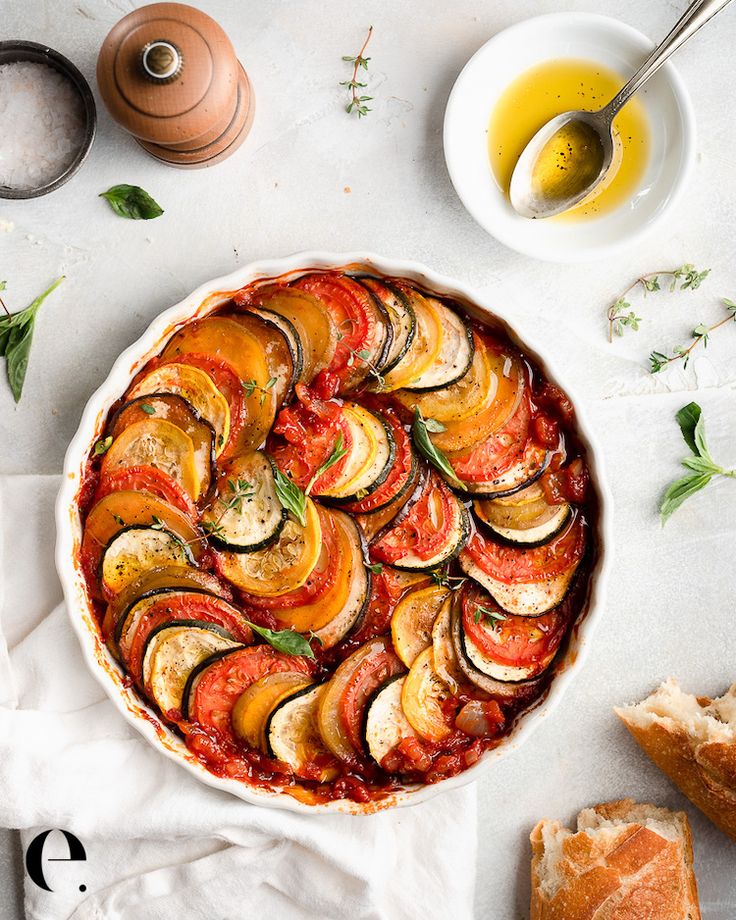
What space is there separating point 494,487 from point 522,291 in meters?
0.80

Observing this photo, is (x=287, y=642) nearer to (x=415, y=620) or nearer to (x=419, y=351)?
(x=415, y=620)

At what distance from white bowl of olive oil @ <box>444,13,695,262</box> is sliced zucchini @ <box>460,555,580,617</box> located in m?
1.09

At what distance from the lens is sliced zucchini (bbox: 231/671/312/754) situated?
105 inches

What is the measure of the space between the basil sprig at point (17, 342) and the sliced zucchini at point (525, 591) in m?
1.66

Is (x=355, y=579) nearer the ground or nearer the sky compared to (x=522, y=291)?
nearer the ground

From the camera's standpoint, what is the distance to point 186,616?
2.64 m

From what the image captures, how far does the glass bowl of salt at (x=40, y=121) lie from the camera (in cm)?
290

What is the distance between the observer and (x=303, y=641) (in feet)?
8.70

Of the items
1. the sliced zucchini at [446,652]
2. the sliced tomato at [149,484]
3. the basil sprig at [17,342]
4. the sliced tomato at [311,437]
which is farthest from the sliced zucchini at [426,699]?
the basil sprig at [17,342]

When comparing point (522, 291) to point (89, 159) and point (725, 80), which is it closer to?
point (725, 80)

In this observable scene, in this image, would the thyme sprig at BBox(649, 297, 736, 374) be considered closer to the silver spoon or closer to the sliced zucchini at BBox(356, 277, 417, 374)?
the silver spoon


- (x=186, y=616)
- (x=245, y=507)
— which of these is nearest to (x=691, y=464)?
(x=245, y=507)

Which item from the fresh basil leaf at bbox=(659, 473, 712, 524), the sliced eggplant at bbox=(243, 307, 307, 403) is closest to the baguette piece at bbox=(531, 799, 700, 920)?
the fresh basil leaf at bbox=(659, 473, 712, 524)

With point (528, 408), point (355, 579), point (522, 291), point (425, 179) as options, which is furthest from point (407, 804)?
point (425, 179)
